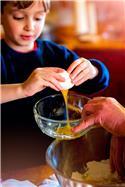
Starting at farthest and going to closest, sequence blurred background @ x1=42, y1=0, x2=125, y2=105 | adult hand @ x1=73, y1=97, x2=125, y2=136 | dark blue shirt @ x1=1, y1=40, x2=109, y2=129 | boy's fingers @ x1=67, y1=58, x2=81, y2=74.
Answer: blurred background @ x1=42, y1=0, x2=125, y2=105 → dark blue shirt @ x1=1, y1=40, x2=109, y2=129 → boy's fingers @ x1=67, y1=58, x2=81, y2=74 → adult hand @ x1=73, y1=97, x2=125, y2=136

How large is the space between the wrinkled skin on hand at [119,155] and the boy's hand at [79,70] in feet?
0.55

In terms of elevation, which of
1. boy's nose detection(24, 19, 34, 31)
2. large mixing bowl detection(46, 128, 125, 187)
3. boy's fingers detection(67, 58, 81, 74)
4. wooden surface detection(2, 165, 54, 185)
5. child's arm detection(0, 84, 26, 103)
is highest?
boy's nose detection(24, 19, 34, 31)

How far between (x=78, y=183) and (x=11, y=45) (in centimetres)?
49

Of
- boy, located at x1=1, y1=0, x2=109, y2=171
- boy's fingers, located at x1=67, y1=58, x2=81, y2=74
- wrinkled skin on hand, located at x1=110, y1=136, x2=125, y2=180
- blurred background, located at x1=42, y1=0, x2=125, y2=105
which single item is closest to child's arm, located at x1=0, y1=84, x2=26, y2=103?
boy, located at x1=1, y1=0, x2=109, y2=171

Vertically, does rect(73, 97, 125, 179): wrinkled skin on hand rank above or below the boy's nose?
below

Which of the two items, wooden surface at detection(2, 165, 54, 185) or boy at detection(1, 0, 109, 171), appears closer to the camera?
wooden surface at detection(2, 165, 54, 185)

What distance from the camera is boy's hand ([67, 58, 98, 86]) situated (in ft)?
2.54

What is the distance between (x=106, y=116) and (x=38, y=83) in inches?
6.2

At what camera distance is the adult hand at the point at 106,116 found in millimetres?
644

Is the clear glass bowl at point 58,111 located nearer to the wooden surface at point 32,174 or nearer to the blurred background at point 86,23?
the wooden surface at point 32,174

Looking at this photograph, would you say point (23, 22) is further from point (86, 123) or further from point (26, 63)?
point (86, 123)

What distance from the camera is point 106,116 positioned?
25.9 inches

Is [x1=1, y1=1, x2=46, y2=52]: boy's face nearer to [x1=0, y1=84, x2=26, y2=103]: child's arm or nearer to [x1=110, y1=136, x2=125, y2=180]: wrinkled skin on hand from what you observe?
[x1=0, y1=84, x2=26, y2=103]: child's arm

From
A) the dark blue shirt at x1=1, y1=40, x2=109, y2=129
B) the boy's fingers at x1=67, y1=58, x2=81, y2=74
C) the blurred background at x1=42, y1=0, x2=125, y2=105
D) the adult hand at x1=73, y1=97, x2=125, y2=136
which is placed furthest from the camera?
the blurred background at x1=42, y1=0, x2=125, y2=105
